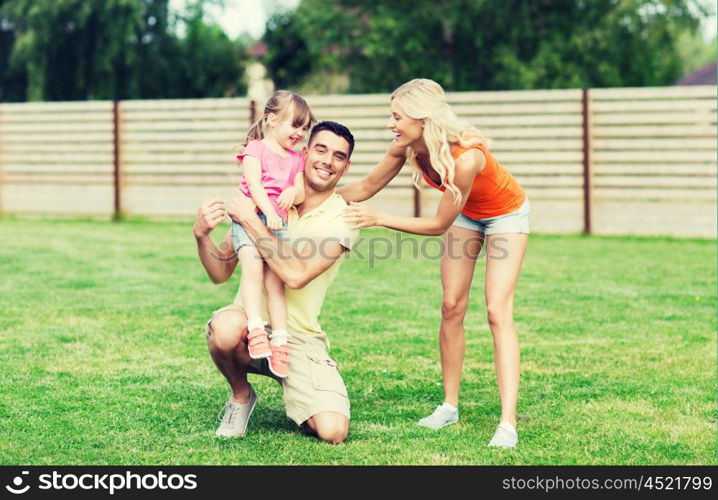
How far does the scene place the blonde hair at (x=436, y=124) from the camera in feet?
14.0

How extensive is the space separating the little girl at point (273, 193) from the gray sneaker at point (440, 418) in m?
0.70

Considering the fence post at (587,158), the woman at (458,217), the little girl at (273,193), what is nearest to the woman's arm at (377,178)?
the woman at (458,217)

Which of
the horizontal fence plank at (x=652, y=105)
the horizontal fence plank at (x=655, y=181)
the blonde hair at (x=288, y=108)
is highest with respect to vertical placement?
the horizontal fence plank at (x=652, y=105)

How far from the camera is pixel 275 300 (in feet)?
15.0

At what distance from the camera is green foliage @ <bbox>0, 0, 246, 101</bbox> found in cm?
2428

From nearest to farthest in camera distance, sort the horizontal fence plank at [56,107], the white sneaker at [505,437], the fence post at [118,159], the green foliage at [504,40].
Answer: the white sneaker at [505,437]
the fence post at [118,159]
the horizontal fence plank at [56,107]
the green foliage at [504,40]

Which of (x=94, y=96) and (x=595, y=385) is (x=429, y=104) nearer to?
(x=595, y=385)

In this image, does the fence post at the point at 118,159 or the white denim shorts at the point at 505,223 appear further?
the fence post at the point at 118,159

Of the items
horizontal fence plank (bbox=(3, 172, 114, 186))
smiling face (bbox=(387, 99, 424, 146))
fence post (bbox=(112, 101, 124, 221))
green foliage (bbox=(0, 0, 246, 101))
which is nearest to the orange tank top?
smiling face (bbox=(387, 99, 424, 146))

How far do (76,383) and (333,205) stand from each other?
5.77ft

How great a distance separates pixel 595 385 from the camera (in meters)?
5.49

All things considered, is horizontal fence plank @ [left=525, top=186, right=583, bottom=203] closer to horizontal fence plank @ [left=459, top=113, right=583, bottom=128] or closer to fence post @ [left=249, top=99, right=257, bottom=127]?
horizontal fence plank @ [left=459, top=113, right=583, bottom=128]

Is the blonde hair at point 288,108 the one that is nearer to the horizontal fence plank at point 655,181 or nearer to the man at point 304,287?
the man at point 304,287

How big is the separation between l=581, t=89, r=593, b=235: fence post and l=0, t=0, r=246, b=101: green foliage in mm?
14057
